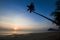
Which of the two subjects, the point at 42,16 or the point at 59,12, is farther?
the point at 42,16

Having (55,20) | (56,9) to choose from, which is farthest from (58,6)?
(55,20)

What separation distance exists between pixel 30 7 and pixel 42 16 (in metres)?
2.70

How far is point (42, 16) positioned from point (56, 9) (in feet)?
11.6

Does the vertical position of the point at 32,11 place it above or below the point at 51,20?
above

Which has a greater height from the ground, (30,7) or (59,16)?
(30,7)

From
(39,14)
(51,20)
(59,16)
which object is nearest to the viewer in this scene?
(59,16)

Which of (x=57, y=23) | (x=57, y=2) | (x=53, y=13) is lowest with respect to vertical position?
(x=57, y=23)

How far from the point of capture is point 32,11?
2520 cm

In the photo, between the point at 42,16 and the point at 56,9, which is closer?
the point at 56,9

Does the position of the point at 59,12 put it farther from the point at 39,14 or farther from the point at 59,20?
the point at 39,14

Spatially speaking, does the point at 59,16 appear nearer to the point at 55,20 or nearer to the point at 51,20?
the point at 55,20

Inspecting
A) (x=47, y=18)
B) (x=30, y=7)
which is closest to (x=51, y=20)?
(x=47, y=18)

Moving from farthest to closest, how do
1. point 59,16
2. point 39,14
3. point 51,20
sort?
1. point 39,14
2. point 51,20
3. point 59,16

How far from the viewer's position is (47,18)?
24656 millimetres
